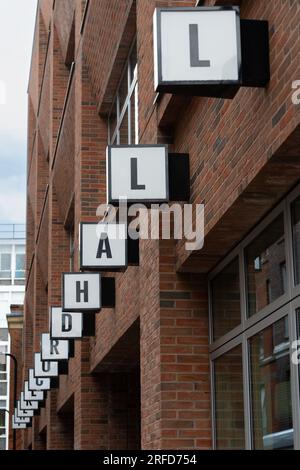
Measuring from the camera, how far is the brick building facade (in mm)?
6957

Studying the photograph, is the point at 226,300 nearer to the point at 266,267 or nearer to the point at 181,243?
the point at 181,243

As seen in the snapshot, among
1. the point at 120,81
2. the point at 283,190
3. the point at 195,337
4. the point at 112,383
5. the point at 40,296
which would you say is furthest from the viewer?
the point at 40,296

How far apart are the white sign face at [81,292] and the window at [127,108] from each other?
1901 mm

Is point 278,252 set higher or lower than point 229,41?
lower

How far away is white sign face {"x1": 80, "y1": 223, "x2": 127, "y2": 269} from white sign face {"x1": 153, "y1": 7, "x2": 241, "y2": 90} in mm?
4666

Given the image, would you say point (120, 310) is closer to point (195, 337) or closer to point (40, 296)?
point (195, 337)

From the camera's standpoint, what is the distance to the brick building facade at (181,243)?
274 inches

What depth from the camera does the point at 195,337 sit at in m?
9.60

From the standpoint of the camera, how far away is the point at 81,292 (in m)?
13.8

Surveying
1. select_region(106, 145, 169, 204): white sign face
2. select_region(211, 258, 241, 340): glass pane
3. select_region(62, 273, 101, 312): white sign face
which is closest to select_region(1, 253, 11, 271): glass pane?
select_region(62, 273, 101, 312): white sign face

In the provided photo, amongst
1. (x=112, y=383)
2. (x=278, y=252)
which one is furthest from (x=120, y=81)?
(x=278, y=252)

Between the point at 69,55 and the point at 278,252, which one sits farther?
the point at 69,55

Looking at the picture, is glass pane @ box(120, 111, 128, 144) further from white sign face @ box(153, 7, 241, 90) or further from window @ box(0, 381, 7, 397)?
window @ box(0, 381, 7, 397)

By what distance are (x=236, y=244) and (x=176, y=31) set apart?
2.42m
